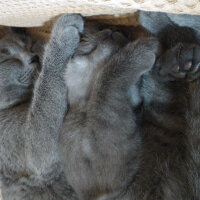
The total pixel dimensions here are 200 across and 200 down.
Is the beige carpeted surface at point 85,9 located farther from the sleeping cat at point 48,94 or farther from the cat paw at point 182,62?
the cat paw at point 182,62

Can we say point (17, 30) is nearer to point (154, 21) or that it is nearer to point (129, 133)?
point (154, 21)

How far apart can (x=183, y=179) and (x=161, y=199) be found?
107 mm

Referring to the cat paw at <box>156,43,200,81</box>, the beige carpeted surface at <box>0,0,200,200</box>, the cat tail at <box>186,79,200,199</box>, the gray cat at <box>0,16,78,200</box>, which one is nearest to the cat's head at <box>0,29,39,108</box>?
the gray cat at <box>0,16,78,200</box>

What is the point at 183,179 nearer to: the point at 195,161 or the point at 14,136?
the point at 195,161

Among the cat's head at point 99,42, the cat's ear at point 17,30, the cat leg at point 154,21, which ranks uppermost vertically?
the cat leg at point 154,21

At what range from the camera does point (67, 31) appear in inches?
50.0

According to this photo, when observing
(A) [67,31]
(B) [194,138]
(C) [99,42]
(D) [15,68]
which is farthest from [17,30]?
(B) [194,138]

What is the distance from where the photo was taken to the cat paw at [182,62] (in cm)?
105

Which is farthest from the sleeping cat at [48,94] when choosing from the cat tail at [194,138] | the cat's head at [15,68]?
the cat tail at [194,138]

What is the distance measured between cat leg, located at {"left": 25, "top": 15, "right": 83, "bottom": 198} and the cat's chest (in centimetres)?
3

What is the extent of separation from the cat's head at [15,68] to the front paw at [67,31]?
0.21 metres

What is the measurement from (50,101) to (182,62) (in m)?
0.60

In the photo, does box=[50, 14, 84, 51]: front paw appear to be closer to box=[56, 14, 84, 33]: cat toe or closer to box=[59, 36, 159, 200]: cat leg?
box=[56, 14, 84, 33]: cat toe

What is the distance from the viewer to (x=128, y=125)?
1.13 m
